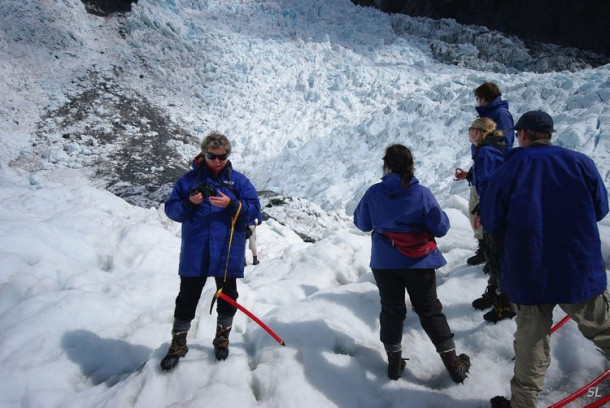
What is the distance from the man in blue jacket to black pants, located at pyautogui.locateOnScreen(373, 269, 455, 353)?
0.49 meters

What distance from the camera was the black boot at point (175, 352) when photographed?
2656mm

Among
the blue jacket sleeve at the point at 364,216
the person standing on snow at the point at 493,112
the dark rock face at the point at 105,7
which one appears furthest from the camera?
the dark rock face at the point at 105,7

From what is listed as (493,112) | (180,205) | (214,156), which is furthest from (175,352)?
(493,112)

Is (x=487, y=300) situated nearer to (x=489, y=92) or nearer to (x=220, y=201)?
(x=489, y=92)

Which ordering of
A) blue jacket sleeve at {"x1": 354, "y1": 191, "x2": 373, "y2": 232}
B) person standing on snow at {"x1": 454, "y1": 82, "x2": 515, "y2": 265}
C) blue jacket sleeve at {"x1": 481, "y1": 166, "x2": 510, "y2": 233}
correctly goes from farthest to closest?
person standing on snow at {"x1": 454, "y1": 82, "x2": 515, "y2": 265} < blue jacket sleeve at {"x1": 354, "y1": 191, "x2": 373, "y2": 232} < blue jacket sleeve at {"x1": 481, "y1": 166, "x2": 510, "y2": 233}

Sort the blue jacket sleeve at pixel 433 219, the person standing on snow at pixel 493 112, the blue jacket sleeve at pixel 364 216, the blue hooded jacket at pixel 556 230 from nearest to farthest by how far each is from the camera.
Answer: the blue hooded jacket at pixel 556 230 < the blue jacket sleeve at pixel 433 219 < the blue jacket sleeve at pixel 364 216 < the person standing on snow at pixel 493 112

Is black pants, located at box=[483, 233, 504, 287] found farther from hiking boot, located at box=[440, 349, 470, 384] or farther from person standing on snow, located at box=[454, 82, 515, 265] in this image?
person standing on snow, located at box=[454, 82, 515, 265]

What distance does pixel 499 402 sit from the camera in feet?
7.13

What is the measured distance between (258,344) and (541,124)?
8.51 feet

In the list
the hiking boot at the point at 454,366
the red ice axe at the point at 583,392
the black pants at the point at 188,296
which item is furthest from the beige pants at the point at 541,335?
the black pants at the point at 188,296

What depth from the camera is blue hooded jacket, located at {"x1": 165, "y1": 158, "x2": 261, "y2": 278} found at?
8.77 ft

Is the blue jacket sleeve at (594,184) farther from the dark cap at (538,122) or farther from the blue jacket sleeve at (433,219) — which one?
the blue jacket sleeve at (433,219)

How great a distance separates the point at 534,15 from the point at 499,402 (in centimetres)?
2905

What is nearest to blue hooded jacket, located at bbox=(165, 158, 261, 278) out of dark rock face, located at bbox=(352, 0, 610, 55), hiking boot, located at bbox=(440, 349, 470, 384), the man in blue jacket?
hiking boot, located at bbox=(440, 349, 470, 384)
